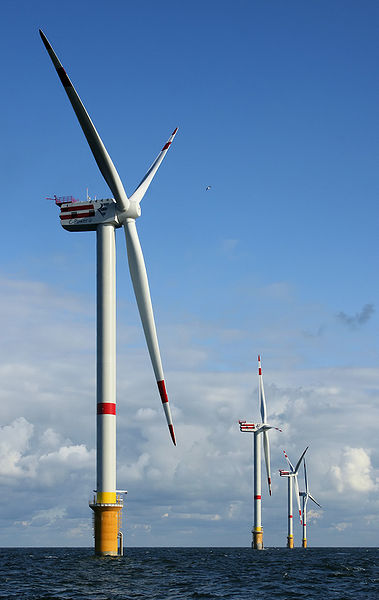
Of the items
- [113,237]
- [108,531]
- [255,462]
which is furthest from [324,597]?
[255,462]

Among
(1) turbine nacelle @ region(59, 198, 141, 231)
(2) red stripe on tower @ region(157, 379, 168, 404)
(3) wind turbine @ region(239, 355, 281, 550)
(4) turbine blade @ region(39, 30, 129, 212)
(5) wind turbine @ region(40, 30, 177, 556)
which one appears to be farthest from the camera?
(3) wind turbine @ region(239, 355, 281, 550)

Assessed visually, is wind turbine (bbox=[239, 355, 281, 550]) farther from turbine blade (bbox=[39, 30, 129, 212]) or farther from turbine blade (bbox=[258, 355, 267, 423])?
turbine blade (bbox=[39, 30, 129, 212])

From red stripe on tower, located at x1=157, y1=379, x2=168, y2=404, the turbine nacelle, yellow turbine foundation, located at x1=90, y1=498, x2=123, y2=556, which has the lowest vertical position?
yellow turbine foundation, located at x1=90, y1=498, x2=123, y2=556

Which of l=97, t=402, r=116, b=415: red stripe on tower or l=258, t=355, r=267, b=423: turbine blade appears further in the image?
l=258, t=355, r=267, b=423: turbine blade

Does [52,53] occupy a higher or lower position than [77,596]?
higher

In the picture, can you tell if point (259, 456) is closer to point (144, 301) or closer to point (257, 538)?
point (257, 538)

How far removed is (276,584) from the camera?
2749 inches

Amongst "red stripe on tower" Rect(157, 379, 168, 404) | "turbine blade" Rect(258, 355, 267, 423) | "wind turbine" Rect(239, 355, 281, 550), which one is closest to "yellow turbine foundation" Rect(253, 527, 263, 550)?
"wind turbine" Rect(239, 355, 281, 550)

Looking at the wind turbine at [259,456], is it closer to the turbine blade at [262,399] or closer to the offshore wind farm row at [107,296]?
the turbine blade at [262,399]

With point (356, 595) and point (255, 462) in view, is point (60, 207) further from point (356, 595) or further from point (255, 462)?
point (255, 462)

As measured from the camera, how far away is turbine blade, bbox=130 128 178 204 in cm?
9100

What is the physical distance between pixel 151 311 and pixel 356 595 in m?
38.0

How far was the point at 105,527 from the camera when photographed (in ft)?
256

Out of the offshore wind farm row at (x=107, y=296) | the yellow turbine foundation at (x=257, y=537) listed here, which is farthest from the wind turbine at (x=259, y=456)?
the offshore wind farm row at (x=107, y=296)
